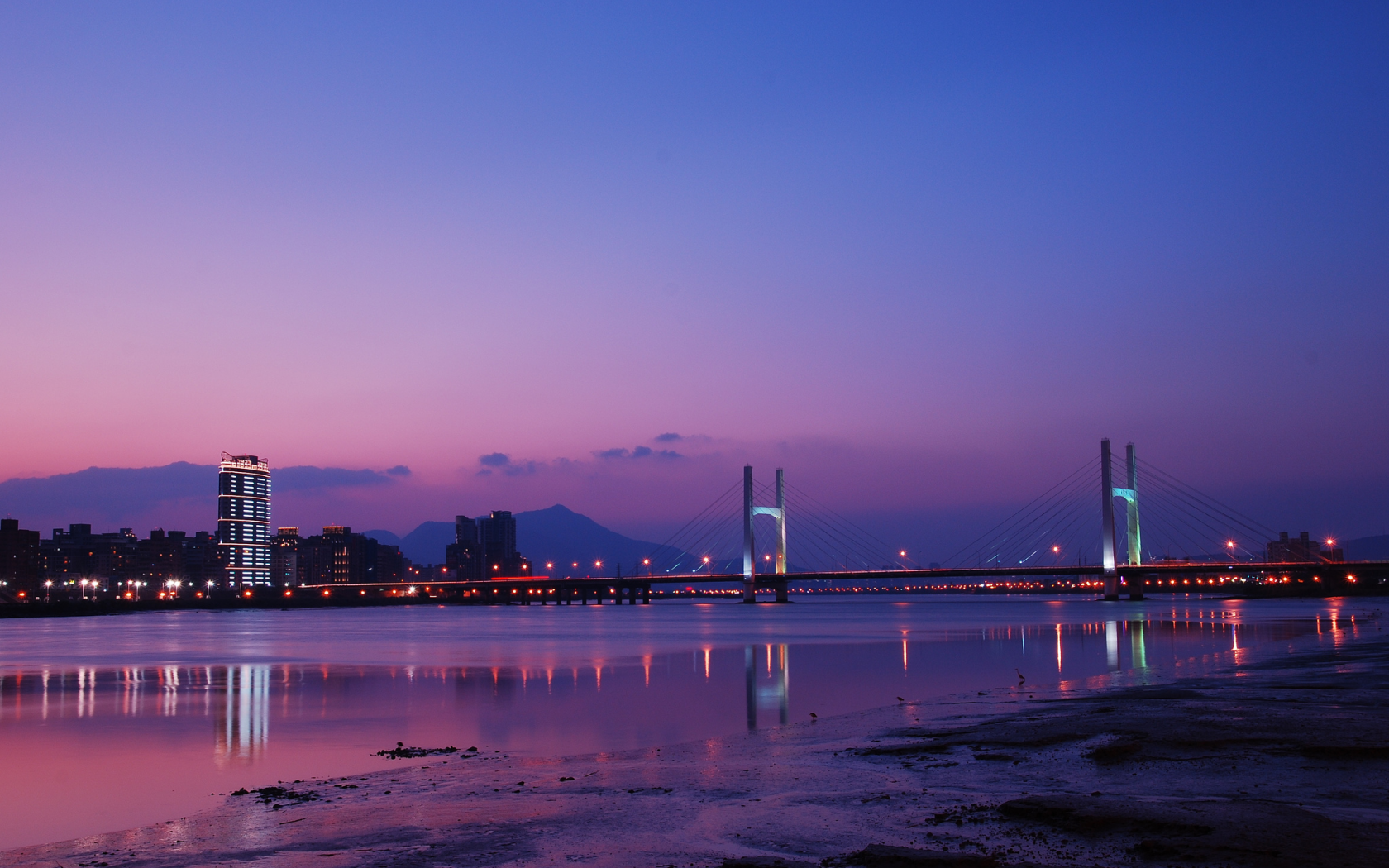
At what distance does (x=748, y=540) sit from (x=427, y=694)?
106 meters

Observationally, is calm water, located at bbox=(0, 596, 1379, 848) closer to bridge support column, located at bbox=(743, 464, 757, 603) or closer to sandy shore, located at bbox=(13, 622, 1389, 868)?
sandy shore, located at bbox=(13, 622, 1389, 868)

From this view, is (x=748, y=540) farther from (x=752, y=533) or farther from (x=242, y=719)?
(x=242, y=719)

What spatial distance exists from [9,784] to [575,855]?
873cm

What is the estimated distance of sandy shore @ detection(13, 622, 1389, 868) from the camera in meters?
7.28

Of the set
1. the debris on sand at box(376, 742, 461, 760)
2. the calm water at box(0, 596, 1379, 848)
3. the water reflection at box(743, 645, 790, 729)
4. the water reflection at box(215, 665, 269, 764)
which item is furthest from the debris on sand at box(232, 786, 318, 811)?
the water reflection at box(743, 645, 790, 729)

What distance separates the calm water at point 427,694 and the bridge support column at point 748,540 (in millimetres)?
79011

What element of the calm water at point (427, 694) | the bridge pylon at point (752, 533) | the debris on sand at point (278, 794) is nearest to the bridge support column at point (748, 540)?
the bridge pylon at point (752, 533)

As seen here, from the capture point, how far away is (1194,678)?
21.2m

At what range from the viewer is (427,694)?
913 inches

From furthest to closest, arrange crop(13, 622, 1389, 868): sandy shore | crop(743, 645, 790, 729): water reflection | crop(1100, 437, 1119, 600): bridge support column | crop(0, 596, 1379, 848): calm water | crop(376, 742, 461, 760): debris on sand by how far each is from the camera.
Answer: crop(1100, 437, 1119, 600): bridge support column → crop(743, 645, 790, 729): water reflection → crop(376, 742, 461, 760): debris on sand → crop(0, 596, 1379, 848): calm water → crop(13, 622, 1389, 868): sandy shore

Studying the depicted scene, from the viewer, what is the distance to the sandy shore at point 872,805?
7.28 meters

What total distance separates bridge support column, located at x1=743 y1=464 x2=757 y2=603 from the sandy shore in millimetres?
114213

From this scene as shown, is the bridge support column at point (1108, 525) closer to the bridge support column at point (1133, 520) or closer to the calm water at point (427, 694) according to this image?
the bridge support column at point (1133, 520)

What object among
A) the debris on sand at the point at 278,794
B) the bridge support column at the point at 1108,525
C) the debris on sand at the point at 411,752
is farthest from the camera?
the bridge support column at the point at 1108,525
